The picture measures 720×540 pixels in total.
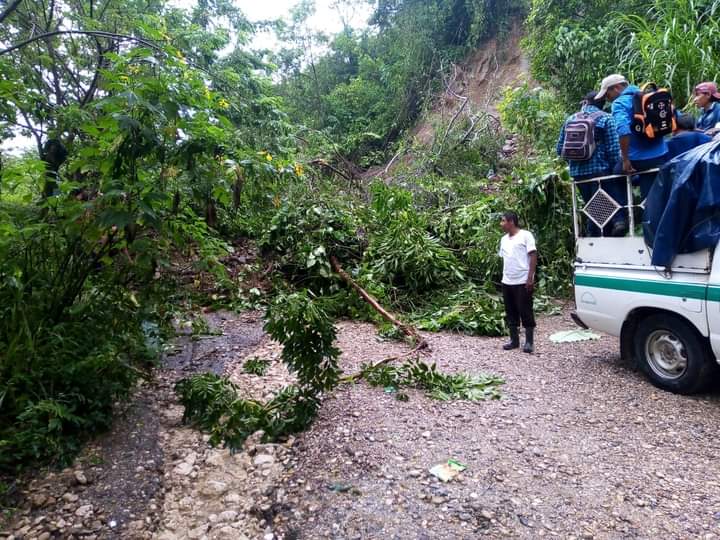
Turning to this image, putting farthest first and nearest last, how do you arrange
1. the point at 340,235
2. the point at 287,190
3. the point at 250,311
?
the point at 287,190 < the point at 340,235 < the point at 250,311

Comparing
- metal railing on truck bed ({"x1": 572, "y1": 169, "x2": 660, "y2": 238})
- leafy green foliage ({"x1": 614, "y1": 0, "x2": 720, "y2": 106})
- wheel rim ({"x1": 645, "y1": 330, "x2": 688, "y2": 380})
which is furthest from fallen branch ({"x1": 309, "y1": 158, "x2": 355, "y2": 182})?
wheel rim ({"x1": 645, "y1": 330, "x2": 688, "y2": 380})

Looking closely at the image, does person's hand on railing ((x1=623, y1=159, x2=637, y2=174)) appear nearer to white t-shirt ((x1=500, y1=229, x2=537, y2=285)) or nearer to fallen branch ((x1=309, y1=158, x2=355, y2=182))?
white t-shirt ((x1=500, y1=229, x2=537, y2=285))

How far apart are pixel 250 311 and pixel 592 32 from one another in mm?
8410

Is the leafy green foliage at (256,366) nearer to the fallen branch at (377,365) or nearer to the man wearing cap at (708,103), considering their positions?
the fallen branch at (377,365)

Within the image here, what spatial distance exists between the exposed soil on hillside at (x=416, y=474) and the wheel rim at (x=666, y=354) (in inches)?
8.7

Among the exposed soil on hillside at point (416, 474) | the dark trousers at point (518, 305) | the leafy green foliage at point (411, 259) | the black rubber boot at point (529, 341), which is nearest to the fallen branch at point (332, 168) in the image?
the leafy green foliage at point (411, 259)

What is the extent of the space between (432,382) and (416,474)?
4.98 feet

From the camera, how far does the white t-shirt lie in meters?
5.36

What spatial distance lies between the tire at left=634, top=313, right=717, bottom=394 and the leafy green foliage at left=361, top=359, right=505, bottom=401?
1.33 meters

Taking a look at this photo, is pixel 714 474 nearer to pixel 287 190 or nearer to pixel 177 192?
pixel 177 192

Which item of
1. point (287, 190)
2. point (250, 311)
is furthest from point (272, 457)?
Result: point (287, 190)

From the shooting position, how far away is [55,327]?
11.7ft

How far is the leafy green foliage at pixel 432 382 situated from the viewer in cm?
437

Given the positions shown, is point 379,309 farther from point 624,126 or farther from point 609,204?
point 624,126
